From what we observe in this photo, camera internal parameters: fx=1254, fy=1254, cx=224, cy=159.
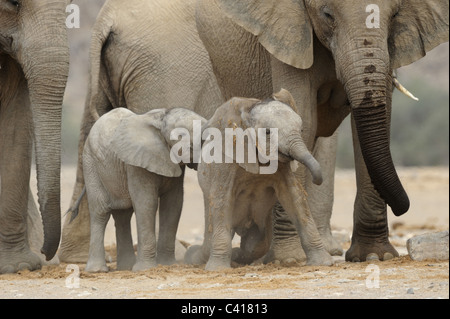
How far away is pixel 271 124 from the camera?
6.52m

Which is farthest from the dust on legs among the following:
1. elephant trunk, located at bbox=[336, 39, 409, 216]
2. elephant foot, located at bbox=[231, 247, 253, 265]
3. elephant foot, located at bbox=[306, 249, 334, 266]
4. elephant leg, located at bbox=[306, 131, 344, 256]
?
elephant trunk, located at bbox=[336, 39, 409, 216]

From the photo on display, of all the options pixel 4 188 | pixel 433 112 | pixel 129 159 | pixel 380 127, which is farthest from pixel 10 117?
pixel 433 112

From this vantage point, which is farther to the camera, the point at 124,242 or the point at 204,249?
the point at 124,242

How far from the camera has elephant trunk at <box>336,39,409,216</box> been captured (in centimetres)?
659

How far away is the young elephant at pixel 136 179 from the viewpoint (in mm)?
7086

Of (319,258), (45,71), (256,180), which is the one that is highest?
(45,71)

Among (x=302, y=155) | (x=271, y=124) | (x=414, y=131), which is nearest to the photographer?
(x=302, y=155)

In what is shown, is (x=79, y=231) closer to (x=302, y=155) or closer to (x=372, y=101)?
(x=302, y=155)

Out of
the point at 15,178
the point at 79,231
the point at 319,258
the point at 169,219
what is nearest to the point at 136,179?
the point at 169,219

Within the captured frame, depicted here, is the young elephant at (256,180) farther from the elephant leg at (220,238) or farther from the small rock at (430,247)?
the small rock at (430,247)

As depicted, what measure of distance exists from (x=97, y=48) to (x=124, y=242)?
1.45 metres

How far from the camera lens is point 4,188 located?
24.6 feet

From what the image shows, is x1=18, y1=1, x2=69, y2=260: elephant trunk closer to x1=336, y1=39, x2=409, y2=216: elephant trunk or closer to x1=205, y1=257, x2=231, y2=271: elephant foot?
x1=205, y1=257, x2=231, y2=271: elephant foot
